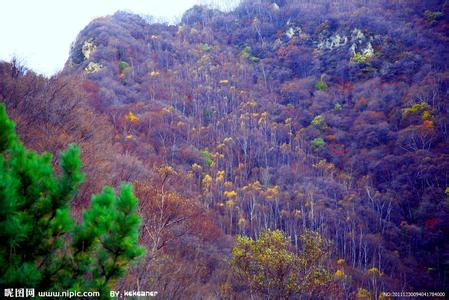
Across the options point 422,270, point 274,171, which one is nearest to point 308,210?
point 274,171

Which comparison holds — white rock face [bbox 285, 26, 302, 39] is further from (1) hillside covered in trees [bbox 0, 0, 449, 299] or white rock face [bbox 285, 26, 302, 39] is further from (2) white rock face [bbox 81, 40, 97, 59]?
(2) white rock face [bbox 81, 40, 97, 59]

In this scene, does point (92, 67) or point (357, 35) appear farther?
point (357, 35)

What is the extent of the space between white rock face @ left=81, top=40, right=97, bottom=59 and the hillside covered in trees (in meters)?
0.23

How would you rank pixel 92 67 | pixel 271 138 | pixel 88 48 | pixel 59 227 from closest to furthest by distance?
1. pixel 59 227
2. pixel 271 138
3. pixel 92 67
4. pixel 88 48

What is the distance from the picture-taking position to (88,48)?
4597 centimetres

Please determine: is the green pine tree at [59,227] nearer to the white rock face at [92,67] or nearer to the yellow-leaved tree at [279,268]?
the yellow-leaved tree at [279,268]

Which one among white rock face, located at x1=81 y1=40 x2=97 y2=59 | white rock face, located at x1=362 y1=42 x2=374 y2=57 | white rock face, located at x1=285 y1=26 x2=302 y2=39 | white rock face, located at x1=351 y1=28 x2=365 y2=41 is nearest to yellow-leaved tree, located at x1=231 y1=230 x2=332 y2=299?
white rock face, located at x1=81 y1=40 x2=97 y2=59

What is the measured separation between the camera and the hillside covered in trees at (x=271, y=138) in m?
10.8

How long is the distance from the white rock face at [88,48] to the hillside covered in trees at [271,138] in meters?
0.23

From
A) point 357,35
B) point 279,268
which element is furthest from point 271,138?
point 279,268

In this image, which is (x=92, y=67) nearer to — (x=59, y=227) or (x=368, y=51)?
(x=59, y=227)

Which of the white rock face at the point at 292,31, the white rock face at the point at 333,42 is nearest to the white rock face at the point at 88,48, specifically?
the white rock face at the point at 292,31

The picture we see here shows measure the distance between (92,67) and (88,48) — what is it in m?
6.79

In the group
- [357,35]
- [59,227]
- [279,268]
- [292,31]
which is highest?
[292,31]
